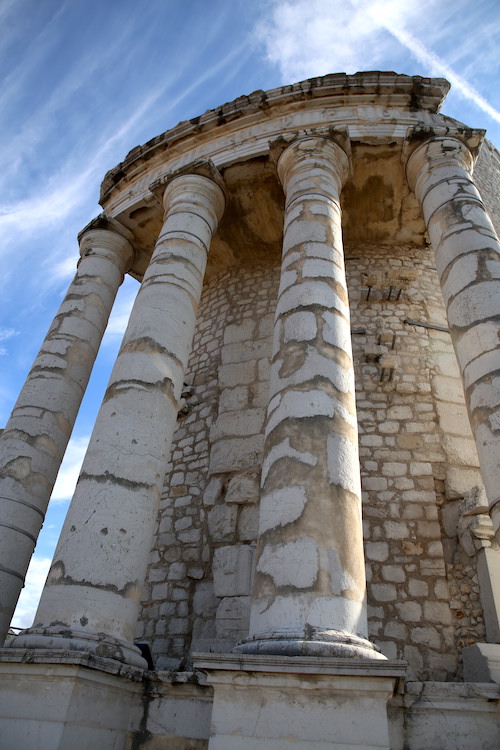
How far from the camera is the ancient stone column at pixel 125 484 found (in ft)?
12.7

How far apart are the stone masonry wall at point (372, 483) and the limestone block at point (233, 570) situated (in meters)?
0.01

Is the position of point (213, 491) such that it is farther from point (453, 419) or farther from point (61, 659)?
point (61, 659)

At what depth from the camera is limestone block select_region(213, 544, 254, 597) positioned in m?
6.25

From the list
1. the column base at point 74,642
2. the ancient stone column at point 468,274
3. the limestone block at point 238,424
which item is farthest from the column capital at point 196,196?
the column base at point 74,642

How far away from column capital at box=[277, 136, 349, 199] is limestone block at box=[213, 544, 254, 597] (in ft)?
15.5

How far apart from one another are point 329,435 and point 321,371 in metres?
0.69

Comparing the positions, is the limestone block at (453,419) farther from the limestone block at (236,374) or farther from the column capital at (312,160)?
the column capital at (312,160)

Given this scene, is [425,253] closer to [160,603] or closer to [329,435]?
[329,435]

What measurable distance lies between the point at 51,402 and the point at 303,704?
5.14 metres

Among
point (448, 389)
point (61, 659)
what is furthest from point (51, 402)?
point (448, 389)

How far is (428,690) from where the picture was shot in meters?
3.43

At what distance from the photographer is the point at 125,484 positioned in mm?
4582

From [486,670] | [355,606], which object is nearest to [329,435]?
[355,606]

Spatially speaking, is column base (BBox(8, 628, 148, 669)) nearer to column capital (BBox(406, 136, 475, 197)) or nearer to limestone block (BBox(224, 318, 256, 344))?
limestone block (BBox(224, 318, 256, 344))
